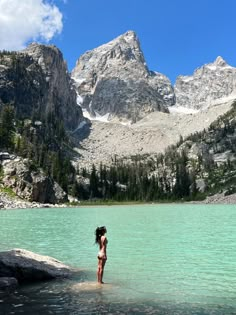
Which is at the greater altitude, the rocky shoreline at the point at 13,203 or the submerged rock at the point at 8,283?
the rocky shoreline at the point at 13,203

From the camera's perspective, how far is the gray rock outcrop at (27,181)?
157m

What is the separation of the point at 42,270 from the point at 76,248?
15.4 metres

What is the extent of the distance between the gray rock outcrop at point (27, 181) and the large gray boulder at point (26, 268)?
5170 inches

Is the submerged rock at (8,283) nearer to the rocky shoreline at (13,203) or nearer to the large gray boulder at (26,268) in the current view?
the large gray boulder at (26,268)

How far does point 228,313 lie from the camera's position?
1845 cm

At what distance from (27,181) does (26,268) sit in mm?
138103

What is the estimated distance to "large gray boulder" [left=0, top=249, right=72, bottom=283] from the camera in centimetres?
2484

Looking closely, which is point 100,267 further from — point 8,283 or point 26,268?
point 8,283

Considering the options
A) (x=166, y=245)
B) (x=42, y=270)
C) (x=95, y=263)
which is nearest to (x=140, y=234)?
(x=166, y=245)

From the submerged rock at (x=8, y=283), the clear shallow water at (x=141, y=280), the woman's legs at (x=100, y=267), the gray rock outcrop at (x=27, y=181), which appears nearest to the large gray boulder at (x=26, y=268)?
the clear shallow water at (x=141, y=280)

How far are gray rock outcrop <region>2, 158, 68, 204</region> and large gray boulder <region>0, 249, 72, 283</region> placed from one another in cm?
13133

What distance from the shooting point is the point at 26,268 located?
25234 millimetres

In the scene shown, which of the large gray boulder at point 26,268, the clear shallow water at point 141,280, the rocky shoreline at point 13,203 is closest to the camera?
the clear shallow water at point 141,280

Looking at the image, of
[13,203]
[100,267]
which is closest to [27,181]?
[13,203]
